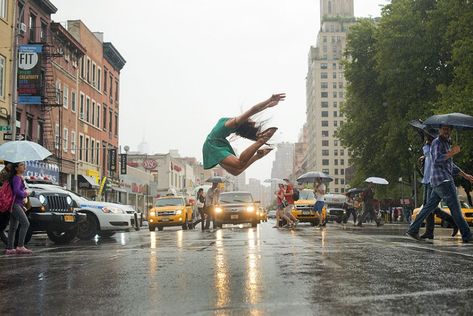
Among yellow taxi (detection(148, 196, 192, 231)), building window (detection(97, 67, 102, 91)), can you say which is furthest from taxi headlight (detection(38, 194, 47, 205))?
building window (detection(97, 67, 102, 91))

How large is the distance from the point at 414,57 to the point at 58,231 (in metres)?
23.1

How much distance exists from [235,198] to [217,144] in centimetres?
1570

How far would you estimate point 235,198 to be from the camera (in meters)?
24.7

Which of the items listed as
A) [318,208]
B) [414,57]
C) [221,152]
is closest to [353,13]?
[414,57]

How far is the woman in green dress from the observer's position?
8.89 m

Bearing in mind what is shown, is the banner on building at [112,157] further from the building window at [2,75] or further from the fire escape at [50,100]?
the building window at [2,75]

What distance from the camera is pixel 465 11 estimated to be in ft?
85.9

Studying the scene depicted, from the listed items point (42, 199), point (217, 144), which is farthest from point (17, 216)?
point (217, 144)

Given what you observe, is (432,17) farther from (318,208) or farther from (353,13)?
(353,13)

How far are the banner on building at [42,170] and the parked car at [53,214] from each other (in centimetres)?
1711

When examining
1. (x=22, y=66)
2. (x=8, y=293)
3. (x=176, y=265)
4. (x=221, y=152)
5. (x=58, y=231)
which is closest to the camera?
(x=8, y=293)

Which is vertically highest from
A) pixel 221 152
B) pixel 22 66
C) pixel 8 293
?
pixel 22 66

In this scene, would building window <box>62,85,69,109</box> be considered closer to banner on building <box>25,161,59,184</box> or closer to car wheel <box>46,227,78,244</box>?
banner on building <box>25,161,59,184</box>

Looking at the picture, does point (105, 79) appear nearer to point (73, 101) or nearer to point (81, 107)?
point (81, 107)
